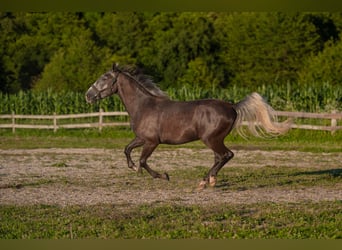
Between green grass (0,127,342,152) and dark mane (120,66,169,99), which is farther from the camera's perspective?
green grass (0,127,342,152)

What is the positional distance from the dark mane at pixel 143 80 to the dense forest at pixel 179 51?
2908 centimetres

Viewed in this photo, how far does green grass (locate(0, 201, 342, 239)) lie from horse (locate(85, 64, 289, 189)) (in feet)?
5.56

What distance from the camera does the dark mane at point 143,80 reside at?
10227 millimetres

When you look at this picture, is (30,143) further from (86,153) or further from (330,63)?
(330,63)

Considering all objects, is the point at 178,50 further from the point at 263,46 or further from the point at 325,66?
the point at 325,66

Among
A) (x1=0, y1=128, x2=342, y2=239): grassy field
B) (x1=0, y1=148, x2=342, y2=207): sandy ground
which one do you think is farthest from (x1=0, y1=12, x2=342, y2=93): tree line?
(x1=0, y1=128, x2=342, y2=239): grassy field

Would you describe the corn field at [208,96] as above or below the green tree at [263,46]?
below

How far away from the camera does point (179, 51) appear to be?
4572 centimetres

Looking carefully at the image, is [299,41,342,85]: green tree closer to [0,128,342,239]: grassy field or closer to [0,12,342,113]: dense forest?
[0,12,342,113]: dense forest

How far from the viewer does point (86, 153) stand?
16.7 metres

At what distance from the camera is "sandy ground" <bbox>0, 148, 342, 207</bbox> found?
8.55 meters

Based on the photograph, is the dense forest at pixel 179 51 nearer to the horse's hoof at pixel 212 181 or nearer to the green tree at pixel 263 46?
the green tree at pixel 263 46

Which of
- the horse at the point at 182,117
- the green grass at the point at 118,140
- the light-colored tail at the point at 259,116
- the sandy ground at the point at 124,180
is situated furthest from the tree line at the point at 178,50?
the light-colored tail at the point at 259,116

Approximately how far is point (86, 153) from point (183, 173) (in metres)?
5.55
